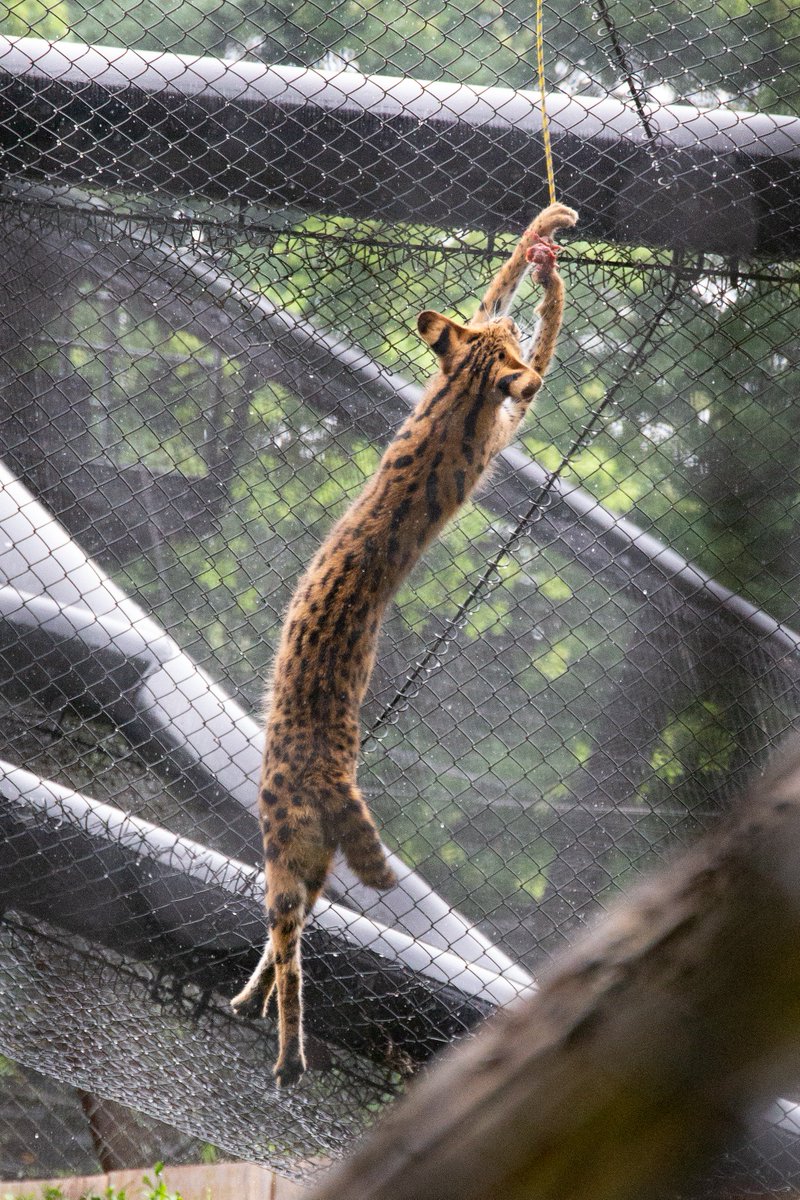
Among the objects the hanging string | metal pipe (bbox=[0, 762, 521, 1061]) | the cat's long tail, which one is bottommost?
metal pipe (bbox=[0, 762, 521, 1061])

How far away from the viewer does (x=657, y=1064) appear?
0.44 metres

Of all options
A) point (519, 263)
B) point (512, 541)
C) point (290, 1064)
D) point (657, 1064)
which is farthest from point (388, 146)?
point (657, 1064)

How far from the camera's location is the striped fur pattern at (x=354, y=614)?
6.42 feet

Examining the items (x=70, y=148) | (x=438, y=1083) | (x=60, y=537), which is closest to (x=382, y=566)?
(x=60, y=537)

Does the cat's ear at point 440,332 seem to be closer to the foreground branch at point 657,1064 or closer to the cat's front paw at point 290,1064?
the cat's front paw at point 290,1064

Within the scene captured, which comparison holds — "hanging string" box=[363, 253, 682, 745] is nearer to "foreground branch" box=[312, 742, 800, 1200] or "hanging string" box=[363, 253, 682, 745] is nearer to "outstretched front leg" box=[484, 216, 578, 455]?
"outstretched front leg" box=[484, 216, 578, 455]

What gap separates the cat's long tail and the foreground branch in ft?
4.94

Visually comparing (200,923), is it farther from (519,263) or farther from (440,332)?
(519,263)

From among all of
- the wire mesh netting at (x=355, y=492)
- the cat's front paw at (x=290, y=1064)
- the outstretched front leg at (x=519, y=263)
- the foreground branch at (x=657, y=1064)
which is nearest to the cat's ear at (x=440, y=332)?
the outstretched front leg at (x=519, y=263)

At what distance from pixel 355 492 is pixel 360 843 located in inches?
38.5

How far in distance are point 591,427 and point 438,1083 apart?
6.97 feet

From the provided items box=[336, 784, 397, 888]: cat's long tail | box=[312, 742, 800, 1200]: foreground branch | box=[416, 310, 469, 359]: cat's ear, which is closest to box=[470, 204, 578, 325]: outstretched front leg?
box=[416, 310, 469, 359]: cat's ear

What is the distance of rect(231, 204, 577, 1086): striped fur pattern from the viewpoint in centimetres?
196

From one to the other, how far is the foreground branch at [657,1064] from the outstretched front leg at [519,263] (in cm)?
177
